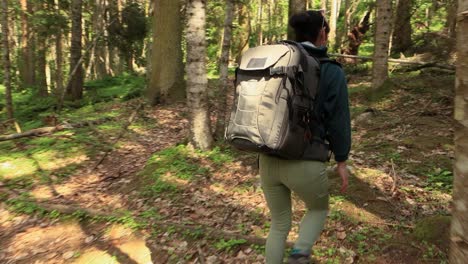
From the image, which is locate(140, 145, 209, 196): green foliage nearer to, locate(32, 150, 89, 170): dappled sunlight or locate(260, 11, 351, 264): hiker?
locate(32, 150, 89, 170): dappled sunlight

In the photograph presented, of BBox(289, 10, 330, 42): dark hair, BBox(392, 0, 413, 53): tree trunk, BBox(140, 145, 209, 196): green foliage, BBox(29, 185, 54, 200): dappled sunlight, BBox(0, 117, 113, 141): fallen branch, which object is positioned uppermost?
BBox(392, 0, 413, 53): tree trunk

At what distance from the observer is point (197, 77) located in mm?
7004

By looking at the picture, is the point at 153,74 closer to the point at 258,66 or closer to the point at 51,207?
the point at 51,207

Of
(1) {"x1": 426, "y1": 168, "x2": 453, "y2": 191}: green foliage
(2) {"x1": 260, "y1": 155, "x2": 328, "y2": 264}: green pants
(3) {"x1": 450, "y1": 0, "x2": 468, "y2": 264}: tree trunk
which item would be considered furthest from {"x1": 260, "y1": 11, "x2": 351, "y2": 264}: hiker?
(1) {"x1": 426, "y1": 168, "x2": 453, "y2": 191}: green foliage

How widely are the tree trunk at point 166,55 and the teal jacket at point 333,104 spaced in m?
9.04

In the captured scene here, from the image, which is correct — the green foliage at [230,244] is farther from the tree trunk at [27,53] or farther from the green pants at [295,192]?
the tree trunk at [27,53]

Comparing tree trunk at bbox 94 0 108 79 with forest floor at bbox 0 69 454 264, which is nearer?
forest floor at bbox 0 69 454 264

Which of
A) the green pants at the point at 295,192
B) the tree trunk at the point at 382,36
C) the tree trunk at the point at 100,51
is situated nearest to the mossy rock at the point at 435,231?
the green pants at the point at 295,192

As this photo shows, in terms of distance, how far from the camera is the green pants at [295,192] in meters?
2.77

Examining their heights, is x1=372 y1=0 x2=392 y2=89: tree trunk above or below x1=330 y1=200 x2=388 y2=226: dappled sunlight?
above

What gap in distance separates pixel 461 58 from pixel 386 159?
4758 millimetres

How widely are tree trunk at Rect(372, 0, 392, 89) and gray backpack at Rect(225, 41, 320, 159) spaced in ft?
25.5

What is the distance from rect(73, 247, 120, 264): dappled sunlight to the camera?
4622 mm

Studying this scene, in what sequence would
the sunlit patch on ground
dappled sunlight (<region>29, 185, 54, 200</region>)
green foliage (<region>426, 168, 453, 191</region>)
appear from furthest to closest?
1. dappled sunlight (<region>29, 185, 54, 200</region>)
2. green foliage (<region>426, 168, 453, 191</region>)
3. the sunlit patch on ground
